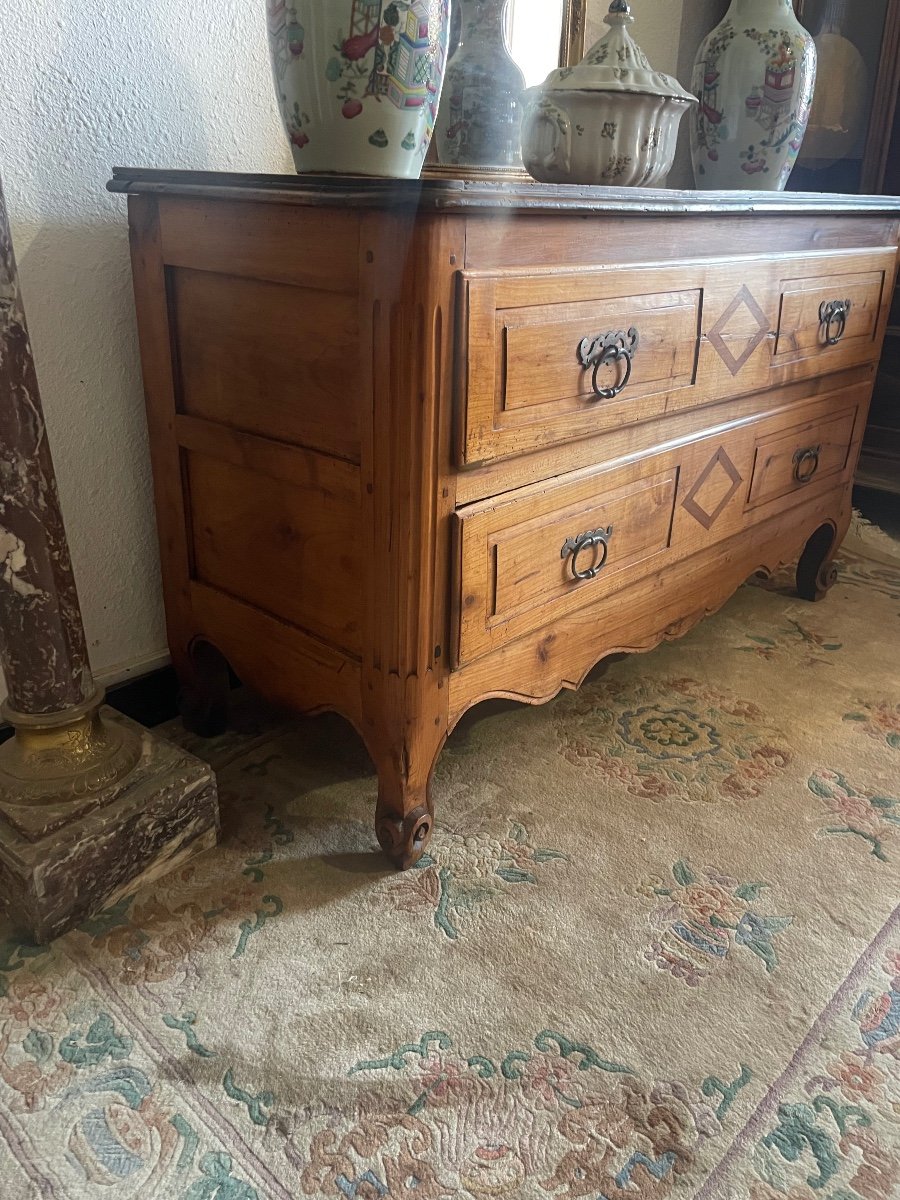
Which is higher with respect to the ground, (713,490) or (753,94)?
(753,94)

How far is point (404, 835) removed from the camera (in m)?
1.18

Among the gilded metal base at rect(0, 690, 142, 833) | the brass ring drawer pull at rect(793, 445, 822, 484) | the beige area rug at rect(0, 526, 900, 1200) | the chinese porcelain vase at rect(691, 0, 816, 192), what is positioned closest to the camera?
the beige area rug at rect(0, 526, 900, 1200)

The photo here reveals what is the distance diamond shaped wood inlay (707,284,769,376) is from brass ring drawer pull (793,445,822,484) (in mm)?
331

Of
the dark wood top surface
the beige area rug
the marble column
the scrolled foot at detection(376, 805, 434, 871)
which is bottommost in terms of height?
the beige area rug

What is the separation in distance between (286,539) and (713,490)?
715mm

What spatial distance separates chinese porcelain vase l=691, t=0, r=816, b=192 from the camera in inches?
60.0

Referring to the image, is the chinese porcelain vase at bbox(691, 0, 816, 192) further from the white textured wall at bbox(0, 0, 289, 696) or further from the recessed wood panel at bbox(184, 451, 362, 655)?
the recessed wood panel at bbox(184, 451, 362, 655)

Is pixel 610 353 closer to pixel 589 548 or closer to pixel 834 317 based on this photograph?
pixel 589 548

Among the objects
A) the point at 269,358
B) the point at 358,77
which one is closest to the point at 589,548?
the point at 269,358

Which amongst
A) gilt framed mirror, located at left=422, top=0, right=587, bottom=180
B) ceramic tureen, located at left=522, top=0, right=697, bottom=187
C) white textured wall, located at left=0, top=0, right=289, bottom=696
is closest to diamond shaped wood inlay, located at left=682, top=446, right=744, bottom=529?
ceramic tureen, located at left=522, top=0, right=697, bottom=187

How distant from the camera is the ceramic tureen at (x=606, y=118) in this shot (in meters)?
1.26

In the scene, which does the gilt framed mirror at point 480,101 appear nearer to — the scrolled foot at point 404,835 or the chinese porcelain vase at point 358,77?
the chinese porcelain vase at point 358,77

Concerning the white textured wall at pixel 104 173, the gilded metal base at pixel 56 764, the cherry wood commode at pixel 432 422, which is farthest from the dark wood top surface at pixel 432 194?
the gilded metal base at pixel 56 764

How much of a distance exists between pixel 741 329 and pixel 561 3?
89 cm
